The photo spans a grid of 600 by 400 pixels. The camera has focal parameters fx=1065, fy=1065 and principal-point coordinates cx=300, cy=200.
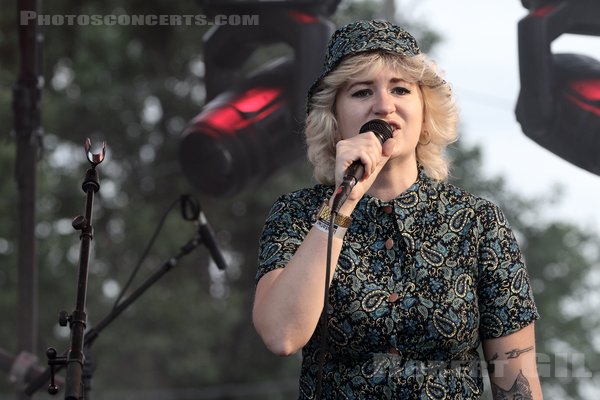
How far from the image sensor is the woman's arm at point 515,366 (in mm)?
2371

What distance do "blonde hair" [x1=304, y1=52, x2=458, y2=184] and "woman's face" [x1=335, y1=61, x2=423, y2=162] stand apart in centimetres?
3

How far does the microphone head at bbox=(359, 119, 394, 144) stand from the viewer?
221 cm

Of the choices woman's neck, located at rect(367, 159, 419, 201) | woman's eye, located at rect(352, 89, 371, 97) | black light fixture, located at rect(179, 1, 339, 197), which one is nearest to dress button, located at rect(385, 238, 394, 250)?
woman's neck, located at rect(367, 159, 419, 201)

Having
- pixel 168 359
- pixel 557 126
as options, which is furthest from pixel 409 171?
pixel 168 359

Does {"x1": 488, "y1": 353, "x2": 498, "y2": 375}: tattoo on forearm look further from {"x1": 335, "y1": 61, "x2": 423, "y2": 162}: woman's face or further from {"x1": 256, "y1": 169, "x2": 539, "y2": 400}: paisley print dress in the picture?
{"x1": 335, "y1": 61, "x2": 423, "y2": 162}: woman's face

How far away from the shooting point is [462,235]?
2.42 meters

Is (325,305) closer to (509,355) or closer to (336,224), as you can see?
(336,224)

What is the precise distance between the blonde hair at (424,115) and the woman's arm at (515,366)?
43 centimetres

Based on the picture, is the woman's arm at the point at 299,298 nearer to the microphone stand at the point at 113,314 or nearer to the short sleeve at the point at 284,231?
the short sleeve at the point at 284,231

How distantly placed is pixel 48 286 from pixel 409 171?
12924mm

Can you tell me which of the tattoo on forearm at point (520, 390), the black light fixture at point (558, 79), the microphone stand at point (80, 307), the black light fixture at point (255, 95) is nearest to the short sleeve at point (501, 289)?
the tattoo on forearm at point (520, 390)

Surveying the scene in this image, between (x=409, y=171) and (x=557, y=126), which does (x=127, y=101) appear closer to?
(x=557, y=126)

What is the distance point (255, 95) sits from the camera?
4473 millimetres

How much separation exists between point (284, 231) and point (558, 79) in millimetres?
1925
